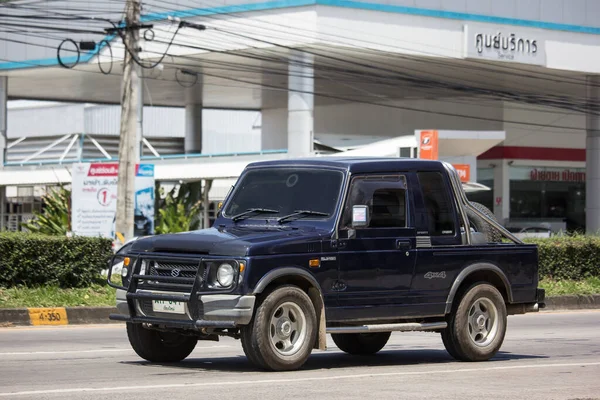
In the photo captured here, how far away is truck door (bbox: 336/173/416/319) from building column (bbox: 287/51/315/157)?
31.7 meters

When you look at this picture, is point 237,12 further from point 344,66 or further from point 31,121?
point 31,121

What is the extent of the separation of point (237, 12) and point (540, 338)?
29.2m

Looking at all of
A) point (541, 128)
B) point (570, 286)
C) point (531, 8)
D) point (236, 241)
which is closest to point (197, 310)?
point (236, 241)

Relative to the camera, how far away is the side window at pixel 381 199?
11398mm

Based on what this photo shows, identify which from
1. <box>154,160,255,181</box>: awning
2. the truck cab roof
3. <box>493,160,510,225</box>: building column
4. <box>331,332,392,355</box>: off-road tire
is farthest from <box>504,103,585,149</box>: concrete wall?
the truck cab roof

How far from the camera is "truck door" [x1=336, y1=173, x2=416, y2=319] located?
11.1m

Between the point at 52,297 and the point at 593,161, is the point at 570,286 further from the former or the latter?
the point at 593,161

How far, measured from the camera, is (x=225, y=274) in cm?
1030

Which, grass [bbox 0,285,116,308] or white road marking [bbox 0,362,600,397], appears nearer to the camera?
white road marking [bbox 0,362,600,397]

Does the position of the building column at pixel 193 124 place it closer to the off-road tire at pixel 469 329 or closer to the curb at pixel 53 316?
the curb at pixel 53 316

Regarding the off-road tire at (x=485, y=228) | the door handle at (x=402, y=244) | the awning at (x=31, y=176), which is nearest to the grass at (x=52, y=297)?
the off-road tire at (x=485, y=228)

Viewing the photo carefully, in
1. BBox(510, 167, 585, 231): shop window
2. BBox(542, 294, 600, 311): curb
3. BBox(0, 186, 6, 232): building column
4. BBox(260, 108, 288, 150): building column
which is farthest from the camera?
BBox(260, 108, 288, 150): building column

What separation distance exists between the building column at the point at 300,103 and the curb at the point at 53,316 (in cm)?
2583

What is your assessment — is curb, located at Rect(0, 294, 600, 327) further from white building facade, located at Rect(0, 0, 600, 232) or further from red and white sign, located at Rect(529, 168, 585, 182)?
red and white sign, located at Rect(529, 168, 585, 182)
